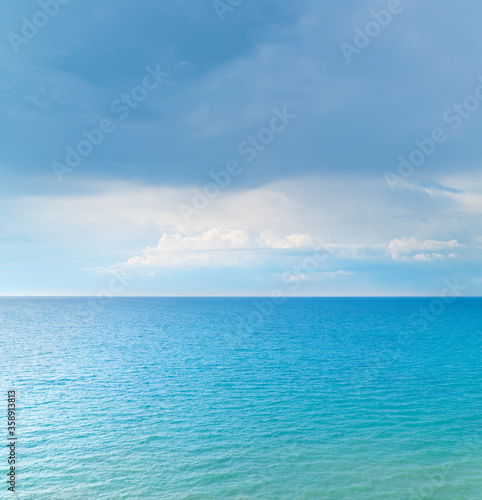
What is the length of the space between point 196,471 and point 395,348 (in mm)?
67879

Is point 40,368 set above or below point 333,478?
above

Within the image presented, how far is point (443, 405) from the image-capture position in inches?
1684

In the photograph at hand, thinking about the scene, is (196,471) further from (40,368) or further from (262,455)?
(40,368)

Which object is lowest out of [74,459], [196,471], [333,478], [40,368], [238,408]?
[333,478]

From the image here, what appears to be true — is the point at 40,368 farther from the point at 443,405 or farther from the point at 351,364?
the point at 443,405

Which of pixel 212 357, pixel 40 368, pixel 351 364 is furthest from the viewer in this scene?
pixel 212 357

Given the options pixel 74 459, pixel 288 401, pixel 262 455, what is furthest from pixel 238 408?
pixel 74 459

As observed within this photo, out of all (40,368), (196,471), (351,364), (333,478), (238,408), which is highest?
(40,368)

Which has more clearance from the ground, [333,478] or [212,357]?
[212,357]

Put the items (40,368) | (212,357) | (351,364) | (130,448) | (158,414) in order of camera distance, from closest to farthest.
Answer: (130,448)
(158,414)
(40,368)
(351,364)
(212,357)

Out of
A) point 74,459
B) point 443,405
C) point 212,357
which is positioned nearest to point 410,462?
point 443,405

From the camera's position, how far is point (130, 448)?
3206 centimetres

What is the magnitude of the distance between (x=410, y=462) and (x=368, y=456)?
3243 mm

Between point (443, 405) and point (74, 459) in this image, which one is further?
→ point (443, 405)
